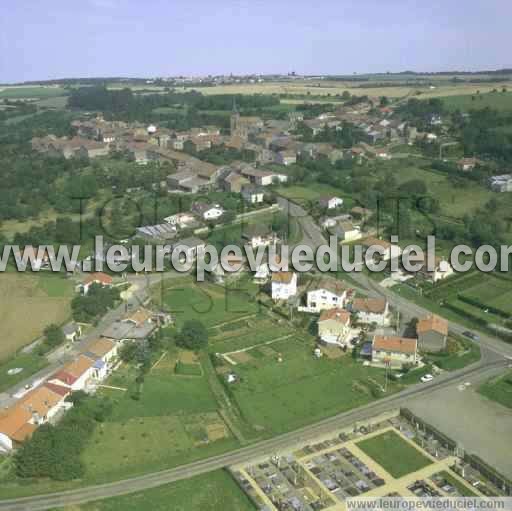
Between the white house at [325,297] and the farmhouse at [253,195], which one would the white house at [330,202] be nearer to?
the farmhouse at [253,195]

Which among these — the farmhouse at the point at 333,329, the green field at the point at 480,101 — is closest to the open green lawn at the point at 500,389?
the farmhouse at the point at 333,329

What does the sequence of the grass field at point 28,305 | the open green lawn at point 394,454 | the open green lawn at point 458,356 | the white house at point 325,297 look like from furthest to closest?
the white house at point 325,297
the grass field at point 28,305
the open green lawn at point 458,356
the open green lawn at point 394,454

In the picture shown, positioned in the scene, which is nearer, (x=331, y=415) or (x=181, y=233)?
(x=331, y=415)

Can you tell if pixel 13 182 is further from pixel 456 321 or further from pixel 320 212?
pixel 456 321

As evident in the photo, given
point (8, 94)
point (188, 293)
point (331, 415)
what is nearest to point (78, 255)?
point (188, 293)

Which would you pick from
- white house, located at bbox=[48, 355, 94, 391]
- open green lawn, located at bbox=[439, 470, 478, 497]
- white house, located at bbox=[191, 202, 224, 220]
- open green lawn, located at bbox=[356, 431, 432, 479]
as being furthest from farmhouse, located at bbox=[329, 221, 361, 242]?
open green lawn, located at bbox=[439, 470, 478, 497]

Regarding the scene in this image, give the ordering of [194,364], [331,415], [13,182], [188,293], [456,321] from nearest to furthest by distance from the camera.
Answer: [331,415] < [194,364] < [456,321] < [188,293] < [13,182]

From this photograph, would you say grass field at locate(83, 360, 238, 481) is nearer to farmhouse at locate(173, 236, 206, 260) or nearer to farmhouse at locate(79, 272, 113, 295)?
farmhouse at locate(79, 272, 113, 295)
